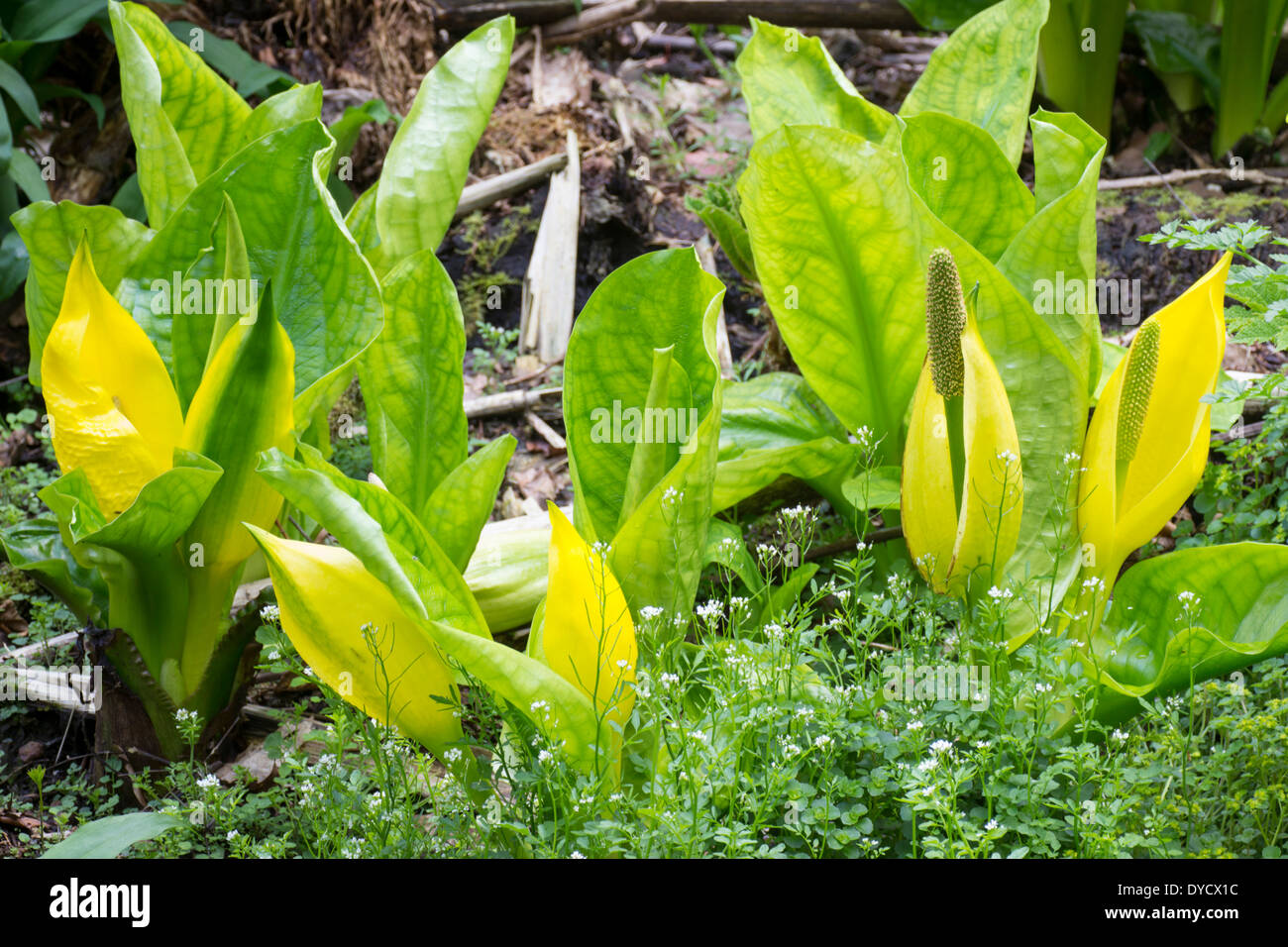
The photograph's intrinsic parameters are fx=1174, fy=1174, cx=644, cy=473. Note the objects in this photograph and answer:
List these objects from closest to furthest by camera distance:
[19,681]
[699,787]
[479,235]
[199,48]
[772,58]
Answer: [699,787] → [19,681] → [772,58] → [199,48] → [479,235]

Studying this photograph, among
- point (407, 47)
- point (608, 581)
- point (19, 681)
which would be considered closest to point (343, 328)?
point (608, 581)

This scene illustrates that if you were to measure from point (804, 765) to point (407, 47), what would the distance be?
2.61 m

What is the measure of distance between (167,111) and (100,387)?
0.60m

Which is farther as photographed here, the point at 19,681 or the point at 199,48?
the point at 199,48

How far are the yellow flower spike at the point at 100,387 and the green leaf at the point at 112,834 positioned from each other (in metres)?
0.41

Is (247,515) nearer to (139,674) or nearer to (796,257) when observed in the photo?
(139,674)

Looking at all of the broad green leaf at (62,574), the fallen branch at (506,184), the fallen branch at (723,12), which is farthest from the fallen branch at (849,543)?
the fallen branch at (723,12)

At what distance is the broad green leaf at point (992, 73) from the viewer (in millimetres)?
1970

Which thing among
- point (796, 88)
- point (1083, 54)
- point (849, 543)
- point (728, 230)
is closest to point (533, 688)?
point (849, 543)

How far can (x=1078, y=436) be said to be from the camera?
166 cm

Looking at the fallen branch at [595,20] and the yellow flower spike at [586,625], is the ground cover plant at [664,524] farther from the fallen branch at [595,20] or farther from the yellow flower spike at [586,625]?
the fallen branch at [595,20]

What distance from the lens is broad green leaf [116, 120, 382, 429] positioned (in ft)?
5.14
